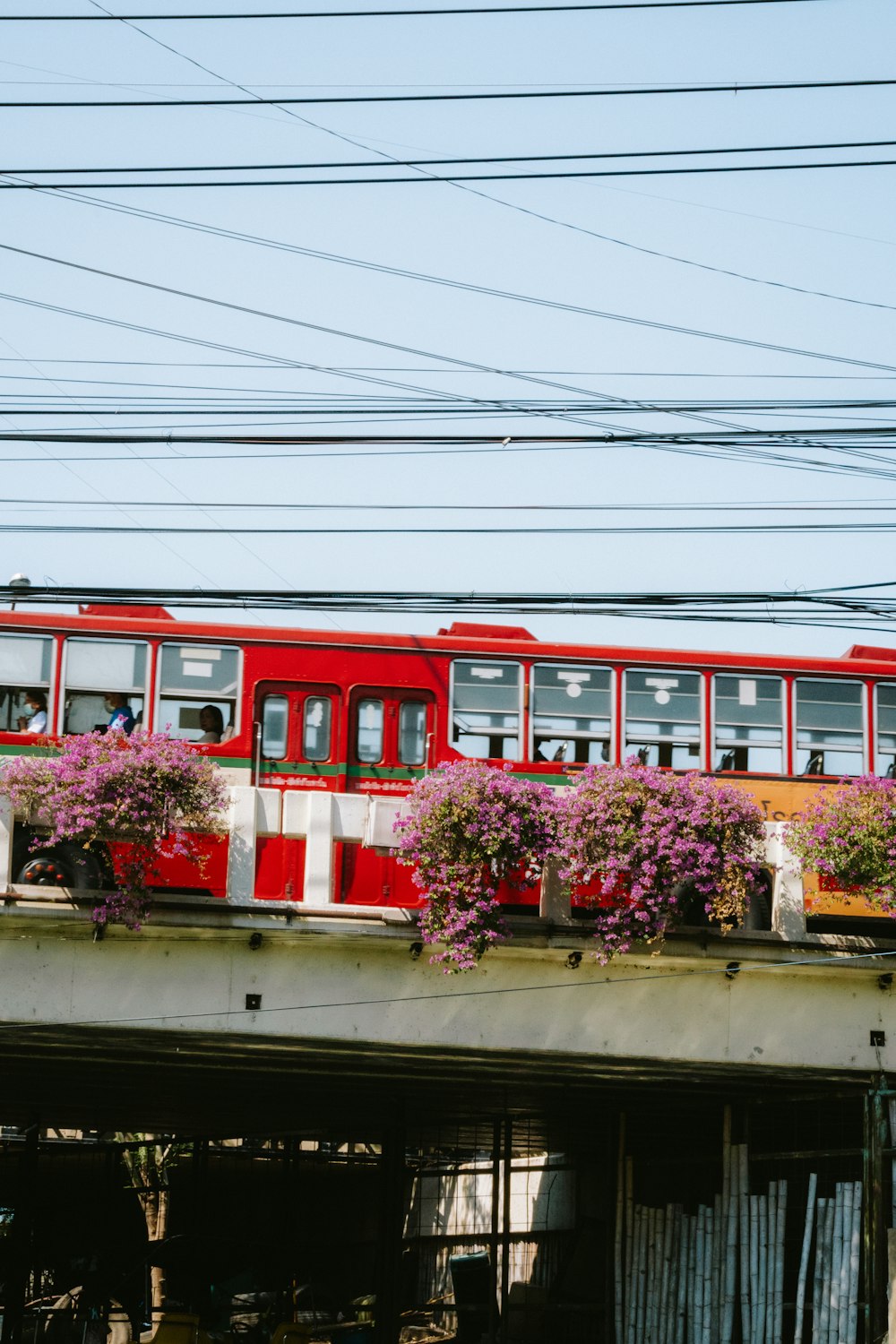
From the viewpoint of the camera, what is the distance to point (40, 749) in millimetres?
18906

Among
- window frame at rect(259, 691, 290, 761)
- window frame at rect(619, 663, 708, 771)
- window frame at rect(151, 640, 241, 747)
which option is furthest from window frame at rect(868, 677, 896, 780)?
window frame at rect(151, 640, 241, 747)

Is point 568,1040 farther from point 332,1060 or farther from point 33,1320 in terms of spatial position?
point 33,1320

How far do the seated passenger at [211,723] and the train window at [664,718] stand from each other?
5.84 metres

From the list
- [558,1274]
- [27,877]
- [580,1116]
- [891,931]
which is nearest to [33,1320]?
[558,1274]

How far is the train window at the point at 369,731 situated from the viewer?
21.2 m

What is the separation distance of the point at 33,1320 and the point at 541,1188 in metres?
12.0

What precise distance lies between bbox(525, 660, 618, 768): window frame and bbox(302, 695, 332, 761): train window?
2.88 meters

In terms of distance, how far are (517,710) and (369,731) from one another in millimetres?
2168

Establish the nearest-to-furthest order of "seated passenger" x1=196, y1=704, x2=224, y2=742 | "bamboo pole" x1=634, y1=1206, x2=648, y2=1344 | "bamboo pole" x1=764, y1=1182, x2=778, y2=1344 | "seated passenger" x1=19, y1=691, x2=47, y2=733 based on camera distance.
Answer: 1. "seated passenger" x1=19, y1=691, x2=47, y2=733
2. "bamboo pole" x1=764, y1=1182, x2=778, y2=1344
3. "seated passenger" x1=196, y1=704, x2=224, y2=742
4. "bamboo pole" x1=634, y1=1206, x2=648, y2=1344

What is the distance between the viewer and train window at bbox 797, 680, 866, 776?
69.2 feet

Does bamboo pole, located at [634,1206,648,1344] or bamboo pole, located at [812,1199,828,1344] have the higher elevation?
A: bamboo pole, located at [812,1199,828,1344]

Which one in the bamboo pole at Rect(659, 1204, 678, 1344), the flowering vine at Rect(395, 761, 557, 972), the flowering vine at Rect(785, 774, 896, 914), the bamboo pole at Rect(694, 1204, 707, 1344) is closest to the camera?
the flowering vine at Rect(395, 761, 557, 972)

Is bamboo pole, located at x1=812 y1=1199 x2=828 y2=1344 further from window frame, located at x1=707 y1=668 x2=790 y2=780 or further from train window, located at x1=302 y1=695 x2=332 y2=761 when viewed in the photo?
train window, located at x1=302 y1=695 x2=332 y2=761

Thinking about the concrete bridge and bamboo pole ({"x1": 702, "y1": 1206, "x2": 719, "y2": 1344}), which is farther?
bamboo pole ({"x1": 702, "y1": 1206, "x2": 719, "y2": 1344})
